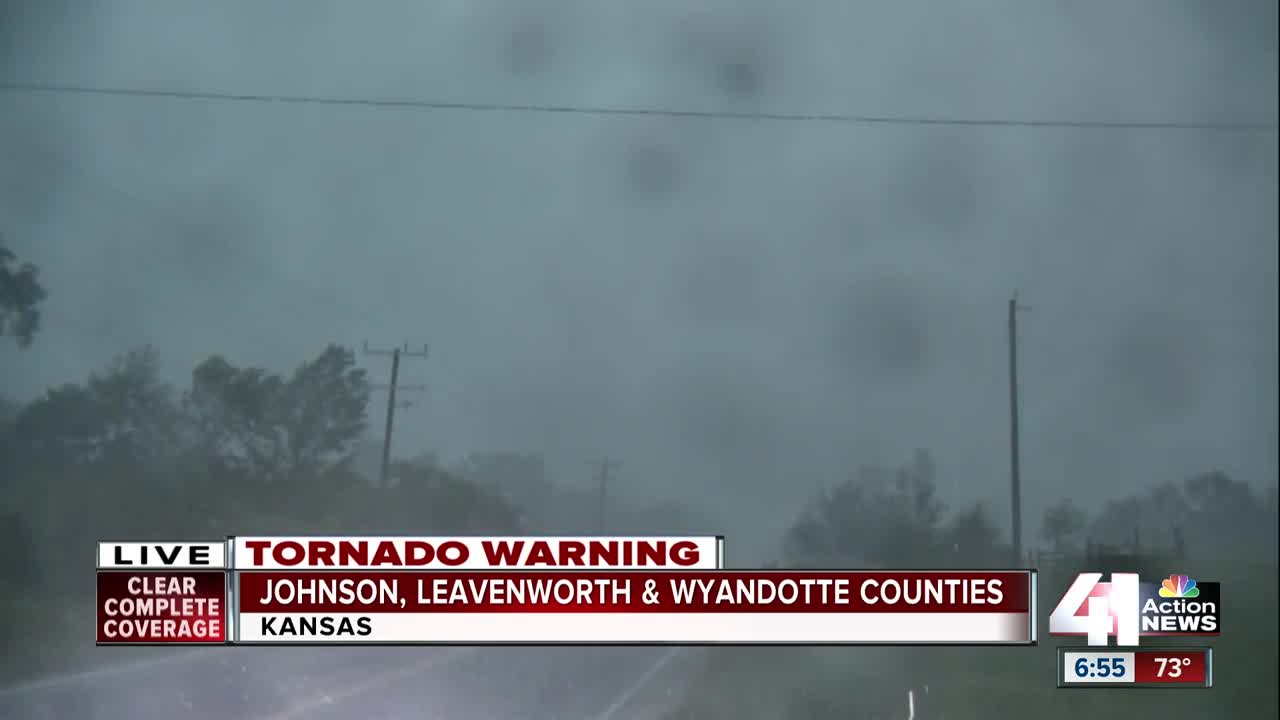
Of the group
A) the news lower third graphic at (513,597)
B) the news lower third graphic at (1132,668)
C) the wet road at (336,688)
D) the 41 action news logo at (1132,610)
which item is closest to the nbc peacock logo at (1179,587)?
the 41 action news logo at (1132,610)

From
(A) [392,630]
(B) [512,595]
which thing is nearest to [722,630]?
(B) [512,595]

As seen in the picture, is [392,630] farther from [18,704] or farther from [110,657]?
[18,704]

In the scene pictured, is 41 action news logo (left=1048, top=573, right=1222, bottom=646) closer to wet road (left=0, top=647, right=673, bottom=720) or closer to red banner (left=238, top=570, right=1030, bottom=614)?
red banner (left=238, top=570, right=1030, bottom=614)

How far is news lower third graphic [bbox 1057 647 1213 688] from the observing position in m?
8.67

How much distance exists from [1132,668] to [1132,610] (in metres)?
0.42

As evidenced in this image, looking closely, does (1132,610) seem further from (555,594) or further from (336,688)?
(336,688)

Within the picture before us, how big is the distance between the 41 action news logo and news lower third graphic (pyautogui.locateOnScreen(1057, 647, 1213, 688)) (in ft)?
0.38

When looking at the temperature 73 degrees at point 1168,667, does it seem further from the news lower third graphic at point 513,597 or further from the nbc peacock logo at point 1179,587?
the news lower third graphic at point 513,597

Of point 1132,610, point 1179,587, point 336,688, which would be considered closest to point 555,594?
point 336,688

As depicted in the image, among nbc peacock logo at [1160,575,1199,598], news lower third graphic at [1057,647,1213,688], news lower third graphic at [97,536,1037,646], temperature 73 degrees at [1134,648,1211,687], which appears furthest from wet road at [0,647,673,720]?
nbc peacock logo at [1160,575,1199,598]

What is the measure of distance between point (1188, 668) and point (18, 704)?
9.72 meters

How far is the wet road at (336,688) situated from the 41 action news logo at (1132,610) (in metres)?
3.25

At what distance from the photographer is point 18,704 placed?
10.3m

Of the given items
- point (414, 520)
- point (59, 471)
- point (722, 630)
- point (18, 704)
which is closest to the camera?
point (722, 630)
